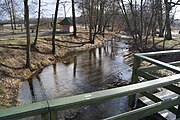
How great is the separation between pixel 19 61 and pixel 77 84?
5105 mm

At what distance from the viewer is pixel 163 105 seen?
233 cm

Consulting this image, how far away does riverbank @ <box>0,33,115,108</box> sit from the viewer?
931 cm

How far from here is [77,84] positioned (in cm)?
1061

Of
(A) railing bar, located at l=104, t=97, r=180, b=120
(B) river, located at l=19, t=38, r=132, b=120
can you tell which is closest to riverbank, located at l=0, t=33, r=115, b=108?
(B) river, located at l=19, t=38, r=132, b=120

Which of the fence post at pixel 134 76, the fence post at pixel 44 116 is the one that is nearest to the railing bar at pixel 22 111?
the fence post at pixel 44 116

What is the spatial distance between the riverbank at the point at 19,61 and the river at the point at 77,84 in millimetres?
484

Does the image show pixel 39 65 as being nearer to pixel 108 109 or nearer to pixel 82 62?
pixel 82 62

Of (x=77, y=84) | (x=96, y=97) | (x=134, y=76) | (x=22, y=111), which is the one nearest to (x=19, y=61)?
(x=77, y=84)

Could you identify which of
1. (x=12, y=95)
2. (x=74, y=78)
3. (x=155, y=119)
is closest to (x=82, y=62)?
(x=74, y=78)

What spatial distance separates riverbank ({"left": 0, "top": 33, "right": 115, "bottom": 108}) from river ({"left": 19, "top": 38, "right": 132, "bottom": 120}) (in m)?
0.48

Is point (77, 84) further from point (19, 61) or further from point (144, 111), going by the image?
point (144, 111)

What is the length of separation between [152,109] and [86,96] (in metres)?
0.96

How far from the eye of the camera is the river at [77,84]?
7.17m

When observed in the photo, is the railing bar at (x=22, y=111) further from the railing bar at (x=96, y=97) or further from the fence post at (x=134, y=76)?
the fence post at (x=134, y=76)
